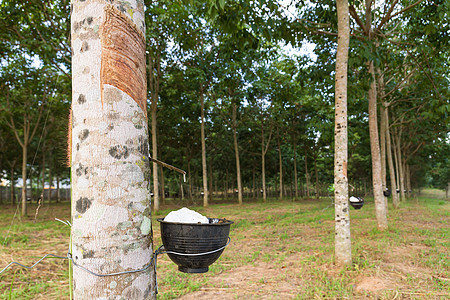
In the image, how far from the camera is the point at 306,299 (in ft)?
10.8

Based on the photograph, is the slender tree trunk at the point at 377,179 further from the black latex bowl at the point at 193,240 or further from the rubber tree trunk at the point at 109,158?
the rubber tree trunk at the point at 109,158

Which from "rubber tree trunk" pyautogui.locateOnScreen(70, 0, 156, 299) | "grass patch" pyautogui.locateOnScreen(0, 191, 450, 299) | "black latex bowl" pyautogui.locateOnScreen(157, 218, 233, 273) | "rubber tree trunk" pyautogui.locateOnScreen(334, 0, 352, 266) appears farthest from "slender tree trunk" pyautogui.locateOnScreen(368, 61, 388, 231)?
"rubber tree trunk" pyautogui.locateOnScreen(70, 0, 156, 299)

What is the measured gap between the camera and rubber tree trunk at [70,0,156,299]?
1004mm

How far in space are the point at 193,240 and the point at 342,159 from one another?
3677 millimetres

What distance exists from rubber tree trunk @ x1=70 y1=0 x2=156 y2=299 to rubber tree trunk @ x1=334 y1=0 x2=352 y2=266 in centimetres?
390

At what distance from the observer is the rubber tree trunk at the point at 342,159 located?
4.36m

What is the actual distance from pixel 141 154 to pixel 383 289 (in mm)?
3710

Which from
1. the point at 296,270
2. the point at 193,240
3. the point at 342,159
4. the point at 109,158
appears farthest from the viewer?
the point at 342,159

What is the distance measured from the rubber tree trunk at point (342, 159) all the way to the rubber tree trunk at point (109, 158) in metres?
3.90

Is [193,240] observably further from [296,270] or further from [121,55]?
[296,270]

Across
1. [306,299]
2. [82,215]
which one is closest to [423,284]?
[306,299]

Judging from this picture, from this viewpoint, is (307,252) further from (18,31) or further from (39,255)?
(18,31)

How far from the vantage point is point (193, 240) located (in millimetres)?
1410

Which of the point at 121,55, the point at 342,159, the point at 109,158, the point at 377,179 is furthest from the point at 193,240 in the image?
the point at 377,179
